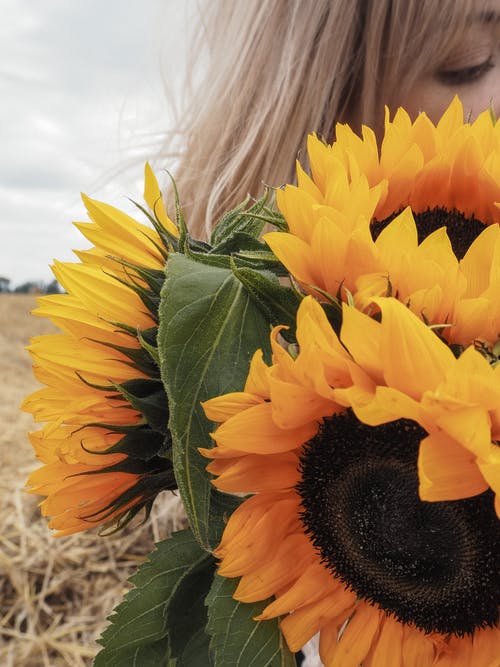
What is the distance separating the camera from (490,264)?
1.03ft

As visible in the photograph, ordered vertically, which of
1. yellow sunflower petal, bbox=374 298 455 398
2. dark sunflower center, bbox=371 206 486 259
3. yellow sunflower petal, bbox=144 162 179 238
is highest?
yellow sunflower petal, bbox=144 162 179 238

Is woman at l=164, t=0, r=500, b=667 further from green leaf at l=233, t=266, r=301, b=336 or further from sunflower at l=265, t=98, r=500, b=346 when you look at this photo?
green leaf at l=233, t=266, r=301, b=336

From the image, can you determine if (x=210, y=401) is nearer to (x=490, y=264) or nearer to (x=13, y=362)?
(x=490, y=264)

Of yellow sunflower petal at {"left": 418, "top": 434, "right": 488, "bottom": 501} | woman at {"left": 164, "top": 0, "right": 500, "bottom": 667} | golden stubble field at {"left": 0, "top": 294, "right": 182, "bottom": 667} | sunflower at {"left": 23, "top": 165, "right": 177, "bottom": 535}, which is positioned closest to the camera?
yellow sunflower petal at {"left": 418, "top": 434, "right": 488, "bottom": 501}

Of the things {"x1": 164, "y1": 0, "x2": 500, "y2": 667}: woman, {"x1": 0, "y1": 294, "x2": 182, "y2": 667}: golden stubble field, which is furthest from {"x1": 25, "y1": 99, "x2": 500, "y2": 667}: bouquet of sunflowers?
{"x1": 0, "y1": 294, "x2": 182, "y2": 667}: golden stubble field

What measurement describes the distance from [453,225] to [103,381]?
0.19m

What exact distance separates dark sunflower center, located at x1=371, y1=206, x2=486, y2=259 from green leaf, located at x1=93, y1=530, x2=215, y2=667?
0.67 ft

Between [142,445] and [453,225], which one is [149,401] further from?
[453,225]

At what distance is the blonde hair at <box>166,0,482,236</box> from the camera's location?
799 millimetres

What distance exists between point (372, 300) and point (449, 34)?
1.86ft

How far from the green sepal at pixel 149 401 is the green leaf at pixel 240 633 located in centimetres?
8

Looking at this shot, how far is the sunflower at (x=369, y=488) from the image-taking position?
27 centimetres

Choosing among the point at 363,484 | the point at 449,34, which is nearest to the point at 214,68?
the point at 449,34

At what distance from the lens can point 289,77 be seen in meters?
0.89
